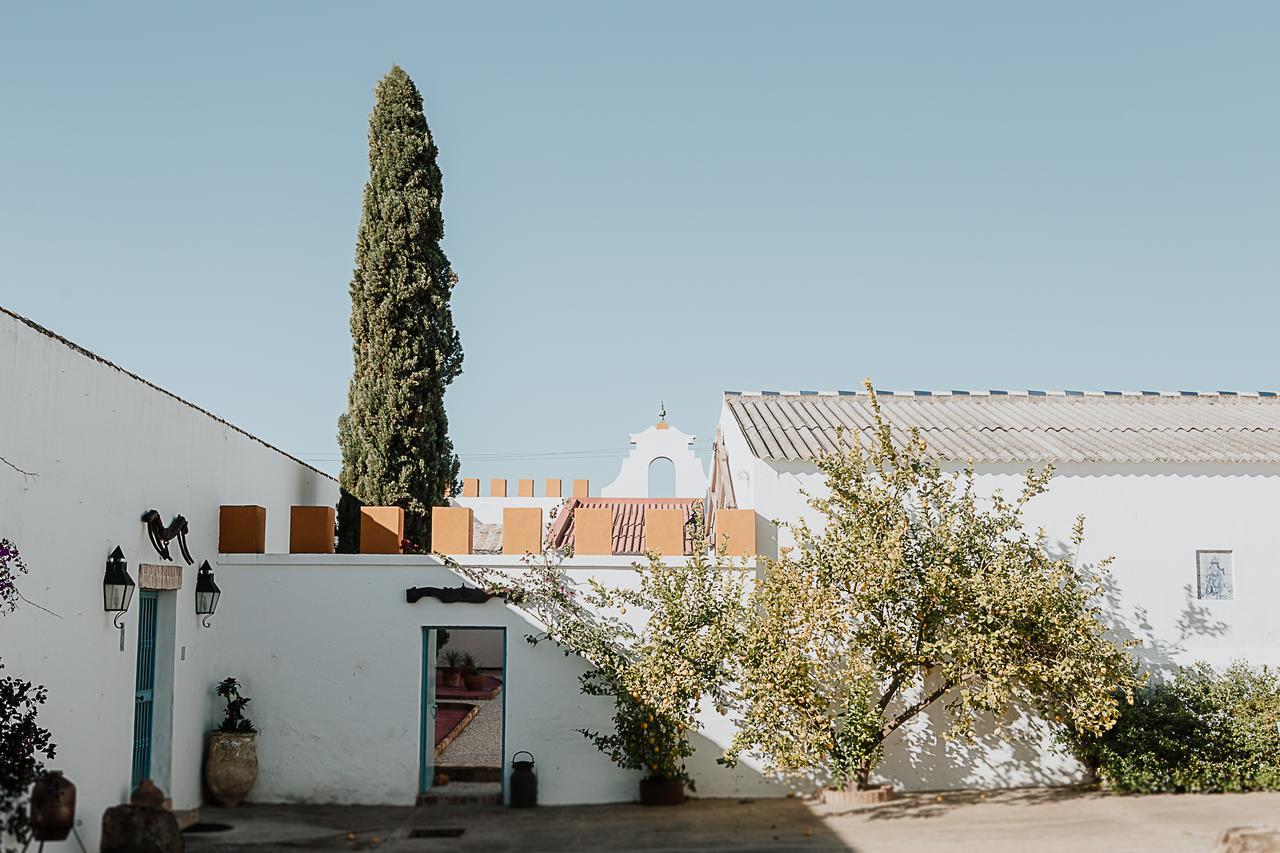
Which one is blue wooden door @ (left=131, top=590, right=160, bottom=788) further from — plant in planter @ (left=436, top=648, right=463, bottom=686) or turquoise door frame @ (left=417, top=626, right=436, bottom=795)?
plant in planter @ (left=436, top=648, right=463, bottom=686)

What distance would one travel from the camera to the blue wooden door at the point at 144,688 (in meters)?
10.2

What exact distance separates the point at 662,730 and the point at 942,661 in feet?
9.31

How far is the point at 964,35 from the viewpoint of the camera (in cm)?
1154

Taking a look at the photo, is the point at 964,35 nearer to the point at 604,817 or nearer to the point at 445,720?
the point at 604,817

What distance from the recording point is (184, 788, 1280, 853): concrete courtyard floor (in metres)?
9.34

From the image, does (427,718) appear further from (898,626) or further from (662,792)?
(898,626)

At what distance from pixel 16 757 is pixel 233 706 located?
4.52m

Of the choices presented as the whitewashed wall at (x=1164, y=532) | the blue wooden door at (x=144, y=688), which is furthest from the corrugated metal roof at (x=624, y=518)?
the blue wooden door at (x=144, y=688)

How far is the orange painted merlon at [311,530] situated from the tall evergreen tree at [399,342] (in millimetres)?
2172

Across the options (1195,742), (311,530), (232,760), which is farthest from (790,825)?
(311,530)

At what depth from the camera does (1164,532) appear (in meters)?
12.2

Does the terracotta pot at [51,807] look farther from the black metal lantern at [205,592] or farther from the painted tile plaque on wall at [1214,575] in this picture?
the painted tile plaque on wall at [1214,575]

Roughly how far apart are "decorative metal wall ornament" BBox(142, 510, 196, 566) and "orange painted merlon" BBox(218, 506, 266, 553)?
1147 mm

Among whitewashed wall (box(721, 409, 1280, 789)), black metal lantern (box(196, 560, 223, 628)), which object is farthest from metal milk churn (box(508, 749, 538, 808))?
black metal lantern (box(196, 560, 223, 628))
